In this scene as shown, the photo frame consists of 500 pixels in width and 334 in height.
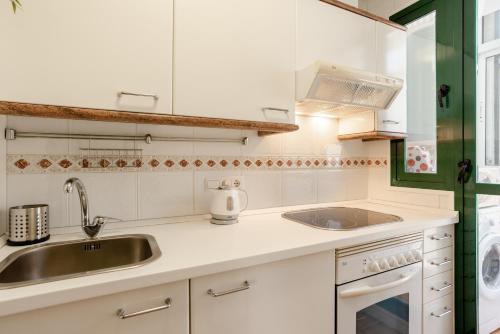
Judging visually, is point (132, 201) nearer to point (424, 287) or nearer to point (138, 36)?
point (138, 36)

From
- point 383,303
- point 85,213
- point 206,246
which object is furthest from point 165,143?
point 383,303

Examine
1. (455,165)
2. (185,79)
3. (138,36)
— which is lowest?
(455,165)

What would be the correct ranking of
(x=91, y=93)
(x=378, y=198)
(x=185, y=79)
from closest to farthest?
1. (x=91, y=93)
2. (x=185, y=79)
3. (x=378, y=198)

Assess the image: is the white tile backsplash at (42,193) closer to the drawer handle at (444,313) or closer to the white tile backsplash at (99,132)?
the white tile backsplash at (99,132)

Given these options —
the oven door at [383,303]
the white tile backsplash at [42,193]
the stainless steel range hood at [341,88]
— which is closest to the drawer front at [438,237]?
the oven door at [383,303]

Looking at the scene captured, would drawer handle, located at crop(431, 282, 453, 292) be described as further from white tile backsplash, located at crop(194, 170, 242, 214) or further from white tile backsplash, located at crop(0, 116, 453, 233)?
white tile backsplash, located at crop(194, 170, 242, 214)

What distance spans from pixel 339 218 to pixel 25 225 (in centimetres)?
143

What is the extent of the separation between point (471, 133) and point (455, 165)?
20 cm

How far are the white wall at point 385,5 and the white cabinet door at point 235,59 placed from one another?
1111 mm

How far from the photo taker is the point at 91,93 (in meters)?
0.91

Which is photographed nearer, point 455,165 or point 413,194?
point 455,165

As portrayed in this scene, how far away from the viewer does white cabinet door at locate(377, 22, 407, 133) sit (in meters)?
1.59

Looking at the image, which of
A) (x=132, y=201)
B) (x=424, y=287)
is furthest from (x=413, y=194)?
(x=132, y=201)

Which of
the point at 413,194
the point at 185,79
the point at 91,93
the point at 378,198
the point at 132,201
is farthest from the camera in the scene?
the point at 378,198
